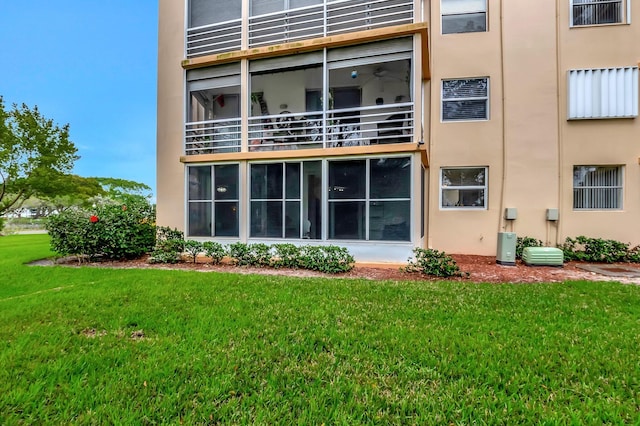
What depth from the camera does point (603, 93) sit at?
9.16 m

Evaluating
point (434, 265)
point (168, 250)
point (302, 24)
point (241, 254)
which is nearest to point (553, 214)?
point (434, 265)

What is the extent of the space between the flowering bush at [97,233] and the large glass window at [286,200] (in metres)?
3.94

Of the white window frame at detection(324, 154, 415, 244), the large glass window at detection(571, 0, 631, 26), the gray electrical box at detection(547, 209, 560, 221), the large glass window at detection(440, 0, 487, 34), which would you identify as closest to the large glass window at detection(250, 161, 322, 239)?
the white window frame at detection(324, 154, 415, 244)

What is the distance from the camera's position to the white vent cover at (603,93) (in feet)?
29.8

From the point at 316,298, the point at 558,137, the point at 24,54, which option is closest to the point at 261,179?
the point at 316,298

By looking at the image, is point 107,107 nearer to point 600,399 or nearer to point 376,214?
point 376,214

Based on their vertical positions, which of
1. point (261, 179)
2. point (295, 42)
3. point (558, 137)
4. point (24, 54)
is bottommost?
point (261, 179)

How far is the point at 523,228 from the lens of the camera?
9555mm

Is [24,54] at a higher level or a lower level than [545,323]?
higher

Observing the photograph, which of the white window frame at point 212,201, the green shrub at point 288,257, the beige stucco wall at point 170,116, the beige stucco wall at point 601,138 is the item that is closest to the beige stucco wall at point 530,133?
the beige stucco wall at point 601,138

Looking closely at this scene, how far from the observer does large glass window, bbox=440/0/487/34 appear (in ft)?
32.5

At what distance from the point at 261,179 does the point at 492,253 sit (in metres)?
7.75

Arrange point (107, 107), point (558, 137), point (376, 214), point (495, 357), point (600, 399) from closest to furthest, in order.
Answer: point (600, 399)
point (495, 357)
point (376, 214)
point (558, 137)
point (107, 107)

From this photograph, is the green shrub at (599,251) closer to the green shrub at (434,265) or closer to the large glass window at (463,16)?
the green shrub at (434,265)
